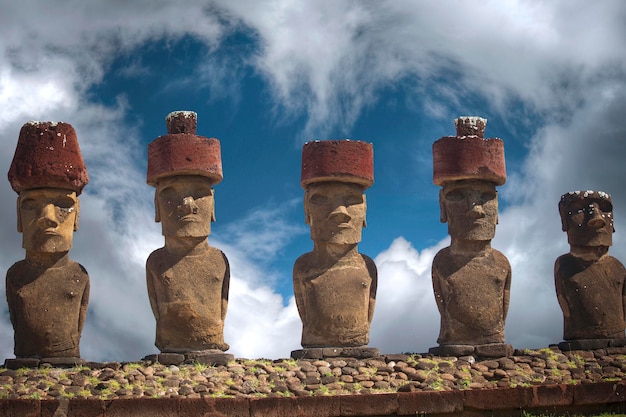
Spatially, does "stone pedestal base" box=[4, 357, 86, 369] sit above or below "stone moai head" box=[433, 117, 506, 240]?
below

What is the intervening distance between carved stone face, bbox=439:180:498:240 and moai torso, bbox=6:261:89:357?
605 centimetres

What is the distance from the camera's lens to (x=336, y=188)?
1702 centimetres

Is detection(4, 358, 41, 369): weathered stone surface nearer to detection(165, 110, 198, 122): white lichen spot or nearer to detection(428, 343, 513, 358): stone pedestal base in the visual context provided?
detection(165, 110, 198, 122): white lichen spot

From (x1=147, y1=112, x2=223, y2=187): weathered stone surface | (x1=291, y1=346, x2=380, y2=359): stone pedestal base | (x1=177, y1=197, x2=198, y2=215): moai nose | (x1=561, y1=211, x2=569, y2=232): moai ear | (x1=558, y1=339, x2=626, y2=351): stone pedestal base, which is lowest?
(x1=291, y1=346, x2=380, y2=359): stone pedestal base

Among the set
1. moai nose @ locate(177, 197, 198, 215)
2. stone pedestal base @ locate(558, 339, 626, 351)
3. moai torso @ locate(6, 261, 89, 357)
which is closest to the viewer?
moai torso @ locate(6, 261, 89, 357)

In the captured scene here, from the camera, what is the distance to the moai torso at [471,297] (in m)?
17.1

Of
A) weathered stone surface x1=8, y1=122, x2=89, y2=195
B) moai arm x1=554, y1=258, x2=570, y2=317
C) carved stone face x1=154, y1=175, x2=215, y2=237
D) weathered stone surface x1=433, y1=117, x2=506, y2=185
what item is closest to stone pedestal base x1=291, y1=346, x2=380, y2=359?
carved stone face x1=154, y1=175, x2=215, y2=237

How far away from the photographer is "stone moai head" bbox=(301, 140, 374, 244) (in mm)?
16844

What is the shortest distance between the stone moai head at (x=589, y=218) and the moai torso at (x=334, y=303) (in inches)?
158

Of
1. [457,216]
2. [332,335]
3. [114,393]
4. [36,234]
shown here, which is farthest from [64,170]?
[457,216]

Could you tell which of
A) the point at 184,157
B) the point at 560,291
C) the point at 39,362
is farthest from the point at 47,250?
the point at 560,291

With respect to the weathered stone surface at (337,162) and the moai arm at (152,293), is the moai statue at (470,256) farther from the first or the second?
the moai arm at (152,293)

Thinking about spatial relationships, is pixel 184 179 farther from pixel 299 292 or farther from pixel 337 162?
pixel 299 292

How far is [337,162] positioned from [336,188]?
43 centimetres
